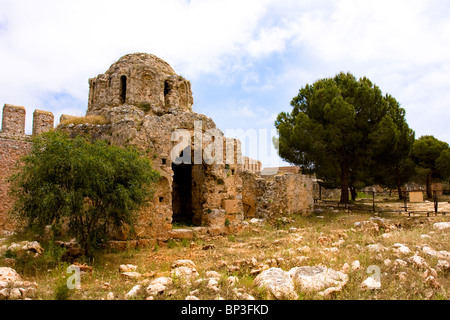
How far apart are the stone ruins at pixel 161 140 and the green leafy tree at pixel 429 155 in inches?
797

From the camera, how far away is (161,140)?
9.59 meters

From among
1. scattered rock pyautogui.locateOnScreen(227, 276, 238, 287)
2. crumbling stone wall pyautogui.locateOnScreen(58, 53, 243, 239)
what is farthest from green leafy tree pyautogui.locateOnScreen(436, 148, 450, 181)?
scattered rock pyautogui.locateOnScreen(227, 276, 238, 287)

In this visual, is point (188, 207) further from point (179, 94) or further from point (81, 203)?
point (81, 203)

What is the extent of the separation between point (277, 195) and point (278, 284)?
33.0 ft

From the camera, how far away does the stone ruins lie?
9.34 m

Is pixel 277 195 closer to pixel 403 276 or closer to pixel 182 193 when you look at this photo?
pixel 182 193

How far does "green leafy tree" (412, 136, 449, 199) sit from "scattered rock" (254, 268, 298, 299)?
2454 cm

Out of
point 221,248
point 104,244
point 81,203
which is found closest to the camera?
point 81,203

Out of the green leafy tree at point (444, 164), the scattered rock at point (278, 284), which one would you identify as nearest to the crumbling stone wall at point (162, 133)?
the scattered rock at point (278, 284)

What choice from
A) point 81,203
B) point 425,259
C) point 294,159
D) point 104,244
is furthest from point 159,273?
point 294,159

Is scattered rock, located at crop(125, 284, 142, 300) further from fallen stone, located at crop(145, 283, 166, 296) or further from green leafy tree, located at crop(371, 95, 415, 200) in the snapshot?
green leafy tree, located at crop(371, 95, 415, 200)

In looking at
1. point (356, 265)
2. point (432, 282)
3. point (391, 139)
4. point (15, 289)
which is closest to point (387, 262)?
point (356, 265)

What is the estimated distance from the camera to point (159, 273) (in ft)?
19.6
